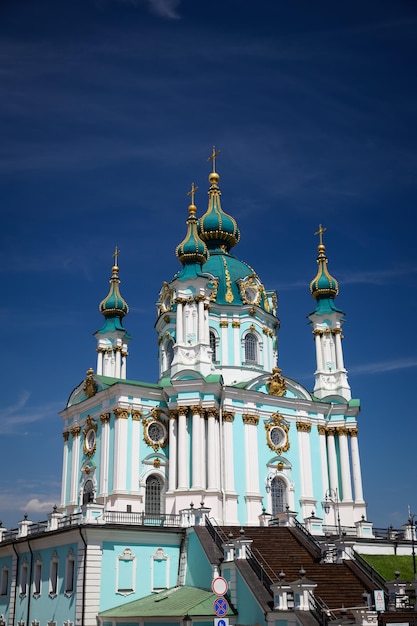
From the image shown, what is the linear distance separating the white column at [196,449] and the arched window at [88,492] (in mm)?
5777

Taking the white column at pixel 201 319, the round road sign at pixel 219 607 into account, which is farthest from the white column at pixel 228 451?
the round road sign at pixel 219 607

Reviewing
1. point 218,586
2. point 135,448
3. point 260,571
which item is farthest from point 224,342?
point 218,586

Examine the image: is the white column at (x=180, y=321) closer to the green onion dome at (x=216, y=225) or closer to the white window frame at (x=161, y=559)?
the green onion dome at (x=216, y=225)

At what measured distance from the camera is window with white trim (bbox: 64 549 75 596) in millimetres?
26594

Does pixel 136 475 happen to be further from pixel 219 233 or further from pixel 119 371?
pixel 219 233

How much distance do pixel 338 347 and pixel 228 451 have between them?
11.3m

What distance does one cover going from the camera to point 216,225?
43344 millimetres

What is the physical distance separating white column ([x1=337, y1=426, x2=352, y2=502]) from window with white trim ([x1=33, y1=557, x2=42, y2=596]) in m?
16.5

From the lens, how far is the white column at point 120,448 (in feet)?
108

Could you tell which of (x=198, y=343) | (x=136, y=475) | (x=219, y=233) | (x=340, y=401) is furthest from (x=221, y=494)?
(x=219, y=233)

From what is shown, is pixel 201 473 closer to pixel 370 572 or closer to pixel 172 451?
pixel 172 451

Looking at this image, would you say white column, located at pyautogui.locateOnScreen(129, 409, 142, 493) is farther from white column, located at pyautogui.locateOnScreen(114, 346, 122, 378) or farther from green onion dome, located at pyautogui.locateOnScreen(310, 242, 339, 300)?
green onion dome, located at pyautogui.locateOnScreen(310, 242, 339, 300)

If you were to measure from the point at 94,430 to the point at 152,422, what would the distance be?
10.9 feet

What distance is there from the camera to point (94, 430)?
36375 millimetres
